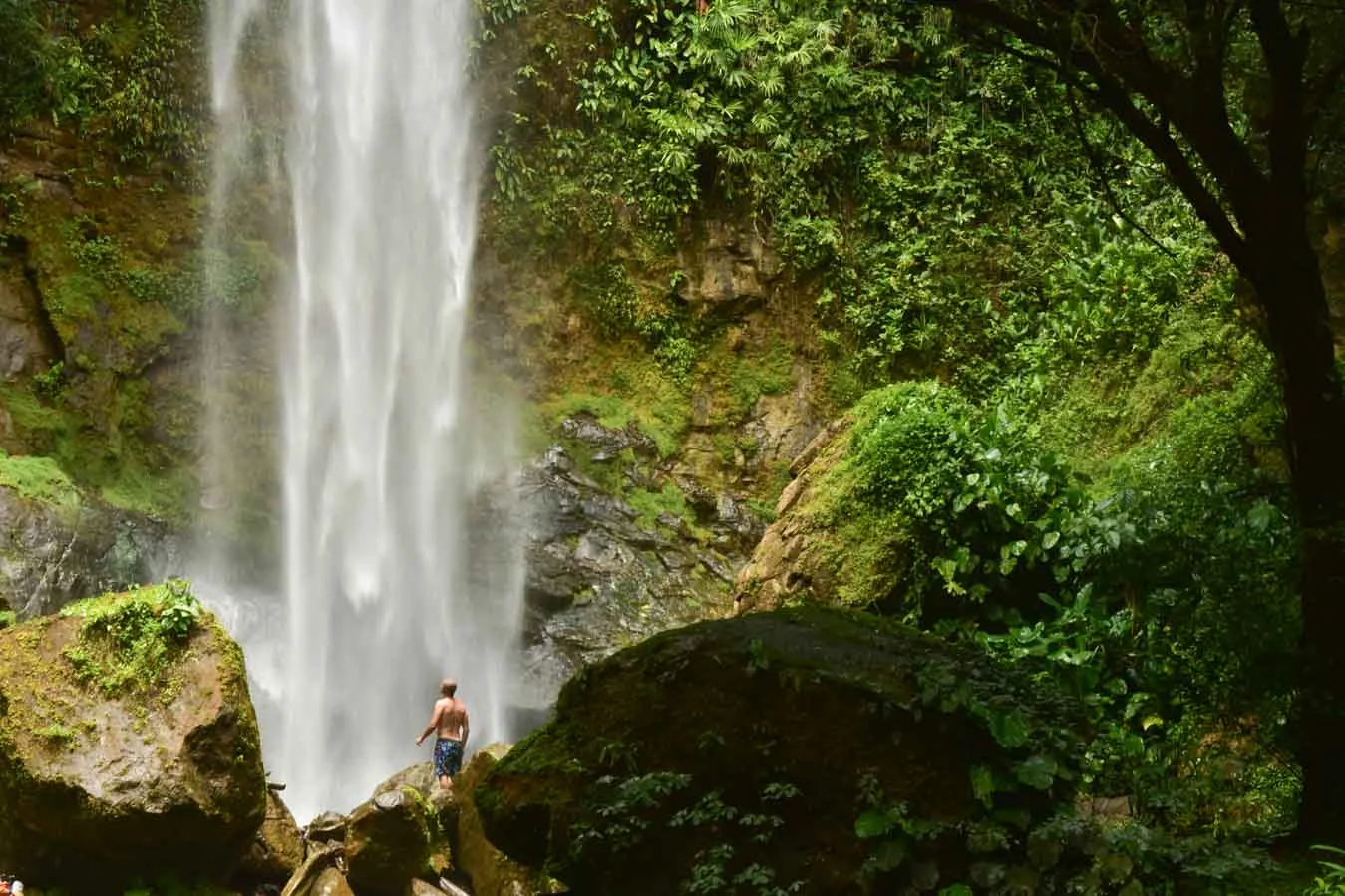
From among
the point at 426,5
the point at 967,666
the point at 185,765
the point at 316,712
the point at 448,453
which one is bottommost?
the point at 967,666

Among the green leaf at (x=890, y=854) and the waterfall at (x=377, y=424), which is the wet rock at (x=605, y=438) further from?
the green leaf at (x=890, y=854)

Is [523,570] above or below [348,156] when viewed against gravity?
below

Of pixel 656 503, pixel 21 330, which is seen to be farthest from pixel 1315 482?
pixel 21 330

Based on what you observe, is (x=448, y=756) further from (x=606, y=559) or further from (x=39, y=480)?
(x=39, y=480)

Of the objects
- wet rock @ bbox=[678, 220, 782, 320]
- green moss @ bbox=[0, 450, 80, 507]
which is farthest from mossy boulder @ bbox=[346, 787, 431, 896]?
wet rock @ bbox=[678, 220, 782, 320]

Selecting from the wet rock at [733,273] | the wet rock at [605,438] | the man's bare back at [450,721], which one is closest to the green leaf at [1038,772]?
the man's bare back at [450,721]

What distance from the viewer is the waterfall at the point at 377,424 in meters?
12.0

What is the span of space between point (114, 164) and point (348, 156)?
2745 mm

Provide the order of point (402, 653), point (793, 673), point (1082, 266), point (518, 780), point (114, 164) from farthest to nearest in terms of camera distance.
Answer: point (114, 164), point (402, 653), point (1082, 266), point (518, 780), point (793, 673)

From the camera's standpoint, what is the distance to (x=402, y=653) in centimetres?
1259

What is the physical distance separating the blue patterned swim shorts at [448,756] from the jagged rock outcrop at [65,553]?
3.53 meters

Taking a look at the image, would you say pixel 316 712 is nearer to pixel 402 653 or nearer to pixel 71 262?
pixel 402 653

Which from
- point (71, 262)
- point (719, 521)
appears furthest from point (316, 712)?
point (71, 262)

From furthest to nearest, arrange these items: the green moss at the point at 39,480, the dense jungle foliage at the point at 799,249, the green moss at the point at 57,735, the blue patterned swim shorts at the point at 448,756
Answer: the green moss at the point at 39,480
the blue patterned swim shorts at the point at 448,756
the dense jungle foliage at the point at 799,249
the green moss at the point at 57,735
